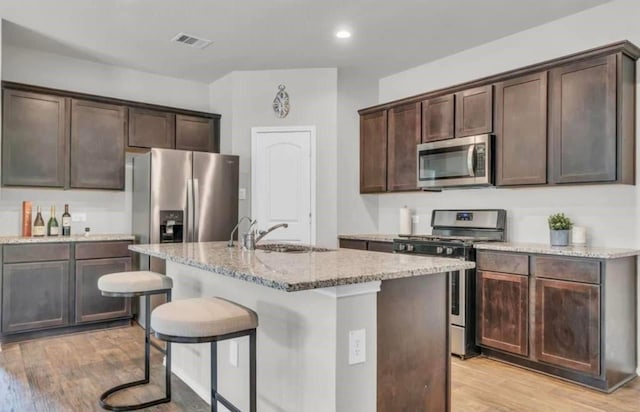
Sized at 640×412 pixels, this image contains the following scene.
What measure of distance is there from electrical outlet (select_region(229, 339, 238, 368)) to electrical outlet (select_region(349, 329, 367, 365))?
0.90 metres

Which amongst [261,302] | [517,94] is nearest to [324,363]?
[261,302]

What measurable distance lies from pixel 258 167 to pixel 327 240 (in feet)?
3.76

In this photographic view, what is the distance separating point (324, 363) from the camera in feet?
5.61

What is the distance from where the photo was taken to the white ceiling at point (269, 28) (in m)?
3.44

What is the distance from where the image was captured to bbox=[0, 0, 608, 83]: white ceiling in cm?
344

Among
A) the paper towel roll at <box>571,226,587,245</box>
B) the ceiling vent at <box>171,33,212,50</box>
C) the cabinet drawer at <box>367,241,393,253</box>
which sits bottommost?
the cabinet drawer at <box>367,241,393,253</box>

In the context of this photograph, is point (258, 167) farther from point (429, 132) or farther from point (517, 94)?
point (517, 94)

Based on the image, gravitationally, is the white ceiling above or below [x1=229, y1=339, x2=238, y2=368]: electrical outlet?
above

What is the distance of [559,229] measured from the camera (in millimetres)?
3389

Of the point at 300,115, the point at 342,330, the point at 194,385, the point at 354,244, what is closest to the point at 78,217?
the point at 300,115

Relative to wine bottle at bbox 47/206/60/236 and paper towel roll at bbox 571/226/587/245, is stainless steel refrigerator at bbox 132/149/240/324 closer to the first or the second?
wine bottle at bbox 47/206/60/236

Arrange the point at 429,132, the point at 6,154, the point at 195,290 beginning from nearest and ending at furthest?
the point at 195,290, the point at 6,154, the point at 429,132

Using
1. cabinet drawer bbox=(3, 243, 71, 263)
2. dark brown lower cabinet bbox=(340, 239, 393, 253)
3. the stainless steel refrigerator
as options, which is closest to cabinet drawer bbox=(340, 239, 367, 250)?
dark brown lower cabinet bbox=(340, 239, 393, 253)

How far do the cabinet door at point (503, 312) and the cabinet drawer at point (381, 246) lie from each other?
1.03 meters
